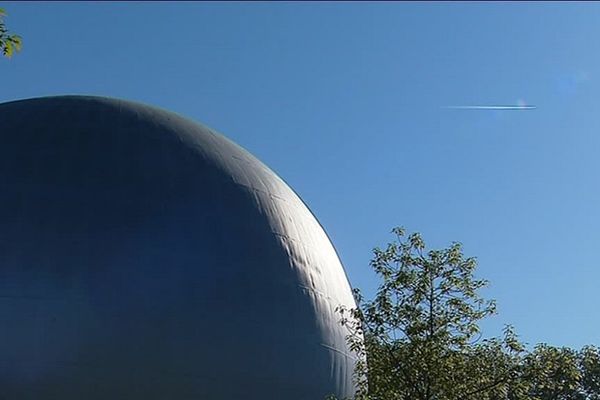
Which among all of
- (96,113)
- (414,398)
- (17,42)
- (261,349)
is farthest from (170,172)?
(17,42)

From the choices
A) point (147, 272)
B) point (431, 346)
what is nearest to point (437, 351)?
point (431, 346)

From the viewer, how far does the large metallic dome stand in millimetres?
14750

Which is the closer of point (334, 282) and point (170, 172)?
point (170, 172)

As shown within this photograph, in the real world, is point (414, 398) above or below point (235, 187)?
below

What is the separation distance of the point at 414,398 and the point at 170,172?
26.0 feet

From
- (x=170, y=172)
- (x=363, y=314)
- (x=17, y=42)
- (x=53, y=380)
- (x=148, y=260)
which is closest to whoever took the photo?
(x=17, y=42)

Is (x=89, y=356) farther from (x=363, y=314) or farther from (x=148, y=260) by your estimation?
(x=363, y=314)

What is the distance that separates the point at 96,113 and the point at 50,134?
4.82 ft

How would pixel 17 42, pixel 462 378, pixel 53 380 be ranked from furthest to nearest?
pixel 53 380, pixel 462 378, pixel 17 42

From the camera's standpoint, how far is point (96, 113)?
1880cm

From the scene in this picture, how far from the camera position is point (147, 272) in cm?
1559

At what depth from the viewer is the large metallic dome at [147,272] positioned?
14.8m

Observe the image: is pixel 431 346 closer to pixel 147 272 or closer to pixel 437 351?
pixel 437 351

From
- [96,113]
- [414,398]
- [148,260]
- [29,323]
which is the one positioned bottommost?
[414,398]
